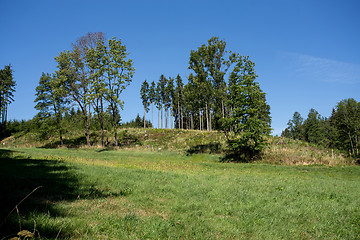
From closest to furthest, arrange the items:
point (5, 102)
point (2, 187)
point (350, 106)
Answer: point (2, 187) < point (350, 106) < point (5, 102)

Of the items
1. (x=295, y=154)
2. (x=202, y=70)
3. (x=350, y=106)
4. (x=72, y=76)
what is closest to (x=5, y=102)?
(x=72, y=76)

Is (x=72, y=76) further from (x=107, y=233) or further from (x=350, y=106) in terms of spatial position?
(x=350, y=106)

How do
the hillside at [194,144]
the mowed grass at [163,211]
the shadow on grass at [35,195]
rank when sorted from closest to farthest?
the shadow on grass at [35,195]
the mowed grass at [163,211]
the hillside at [194,144]

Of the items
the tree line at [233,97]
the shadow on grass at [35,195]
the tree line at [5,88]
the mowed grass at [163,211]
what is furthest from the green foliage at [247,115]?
the tree line at [5,88]

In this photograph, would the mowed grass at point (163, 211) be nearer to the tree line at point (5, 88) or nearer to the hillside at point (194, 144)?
the hillside at point (194, 144)

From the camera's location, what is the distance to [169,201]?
748 centimetres

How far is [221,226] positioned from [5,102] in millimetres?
77938

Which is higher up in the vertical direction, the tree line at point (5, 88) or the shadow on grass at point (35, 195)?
the tree line at point (5, 88)

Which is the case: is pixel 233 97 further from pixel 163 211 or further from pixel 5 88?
pixel 5 88

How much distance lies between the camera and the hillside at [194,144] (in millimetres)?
25766

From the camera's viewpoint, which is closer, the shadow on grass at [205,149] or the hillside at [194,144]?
the hillside at [194,144]

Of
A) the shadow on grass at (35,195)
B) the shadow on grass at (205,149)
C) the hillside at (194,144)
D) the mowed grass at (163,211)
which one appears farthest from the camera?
the shadow on grass at (205,149)

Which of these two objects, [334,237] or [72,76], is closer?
[334,237]

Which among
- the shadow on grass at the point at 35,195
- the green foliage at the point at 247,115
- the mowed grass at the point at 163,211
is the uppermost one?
the green foliage at the point at 247,115
